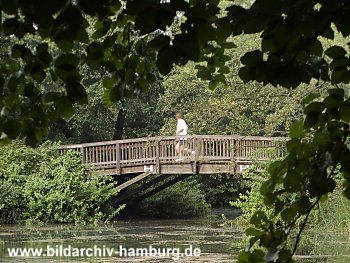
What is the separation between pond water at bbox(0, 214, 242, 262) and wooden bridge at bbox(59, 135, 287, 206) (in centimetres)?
150

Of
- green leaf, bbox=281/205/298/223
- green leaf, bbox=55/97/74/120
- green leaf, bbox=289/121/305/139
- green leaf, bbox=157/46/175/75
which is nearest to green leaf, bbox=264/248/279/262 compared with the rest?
green leaf, bbox=281/205/298/223

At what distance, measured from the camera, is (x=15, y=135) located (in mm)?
2428

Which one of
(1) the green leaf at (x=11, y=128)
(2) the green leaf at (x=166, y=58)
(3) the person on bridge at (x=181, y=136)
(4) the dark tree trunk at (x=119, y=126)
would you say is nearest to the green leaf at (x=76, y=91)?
(1) the green leaf at (x=11, y=128)

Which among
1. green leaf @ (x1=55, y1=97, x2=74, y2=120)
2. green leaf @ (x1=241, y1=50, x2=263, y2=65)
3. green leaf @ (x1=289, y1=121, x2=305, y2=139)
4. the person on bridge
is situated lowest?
green leaf @ (x1=289, y1=121, x2=305, y2=139)

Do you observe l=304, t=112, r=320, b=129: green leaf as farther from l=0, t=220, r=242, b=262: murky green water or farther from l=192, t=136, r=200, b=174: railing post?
l=192, t=136, r=200, b=174: railing post

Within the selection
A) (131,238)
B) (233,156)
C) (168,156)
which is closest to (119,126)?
(168,156)

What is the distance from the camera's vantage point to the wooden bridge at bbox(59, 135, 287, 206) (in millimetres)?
21359

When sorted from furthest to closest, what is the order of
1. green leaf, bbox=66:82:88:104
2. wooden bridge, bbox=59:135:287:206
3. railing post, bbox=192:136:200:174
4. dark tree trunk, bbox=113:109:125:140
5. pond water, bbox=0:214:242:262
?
dark tree trunk, bbox=113:109:125:140 → railing post, bbox=192:136:200:174 → wooden bridge, bbox=59:135:287:206 → pond water, bbox=0:214:242:262 → green leaf, bbox=66:82:88:104

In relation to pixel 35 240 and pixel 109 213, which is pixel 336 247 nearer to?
pixel 35 240

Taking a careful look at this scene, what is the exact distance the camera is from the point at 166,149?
74.7 ft

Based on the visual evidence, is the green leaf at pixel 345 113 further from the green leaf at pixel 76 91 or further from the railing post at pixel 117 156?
the railing post at pixel 117 156

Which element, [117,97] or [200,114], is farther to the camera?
[200,114]

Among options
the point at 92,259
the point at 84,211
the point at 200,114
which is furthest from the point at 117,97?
the point at 200,114

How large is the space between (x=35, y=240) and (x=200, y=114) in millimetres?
11828
